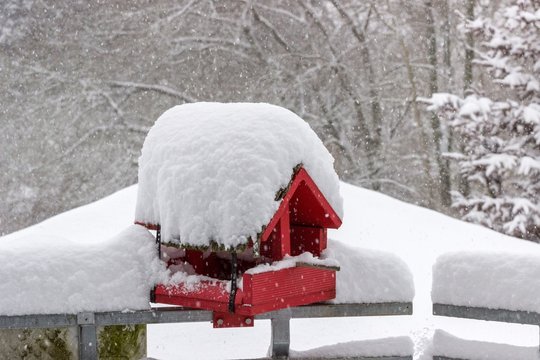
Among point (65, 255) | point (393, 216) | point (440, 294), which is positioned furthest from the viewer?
point (393, 216)

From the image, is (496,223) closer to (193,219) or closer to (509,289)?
(509,289)

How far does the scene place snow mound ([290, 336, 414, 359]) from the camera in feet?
12.5

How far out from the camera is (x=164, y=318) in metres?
3.52

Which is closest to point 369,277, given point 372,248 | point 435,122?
point 372,248

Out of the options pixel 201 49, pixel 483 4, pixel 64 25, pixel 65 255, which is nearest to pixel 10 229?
pixel 64 25

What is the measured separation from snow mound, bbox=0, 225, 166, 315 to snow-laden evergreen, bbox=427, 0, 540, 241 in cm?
948

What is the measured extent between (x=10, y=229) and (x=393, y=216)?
38.1 feet

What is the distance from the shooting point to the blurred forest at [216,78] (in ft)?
54.0

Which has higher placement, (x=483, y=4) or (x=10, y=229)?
(x=483, y=4)

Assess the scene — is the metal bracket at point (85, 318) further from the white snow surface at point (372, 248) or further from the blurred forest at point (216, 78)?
the blurred forest at point (216, 78)

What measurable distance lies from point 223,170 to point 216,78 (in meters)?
13.7

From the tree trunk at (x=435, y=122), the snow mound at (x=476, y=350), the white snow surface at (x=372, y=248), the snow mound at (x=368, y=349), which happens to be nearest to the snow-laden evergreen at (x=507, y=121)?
the tree trunk at (x=435, y=122)

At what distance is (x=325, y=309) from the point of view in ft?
12.0

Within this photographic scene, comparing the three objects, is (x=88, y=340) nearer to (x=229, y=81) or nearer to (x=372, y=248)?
(x=372, y=248)
